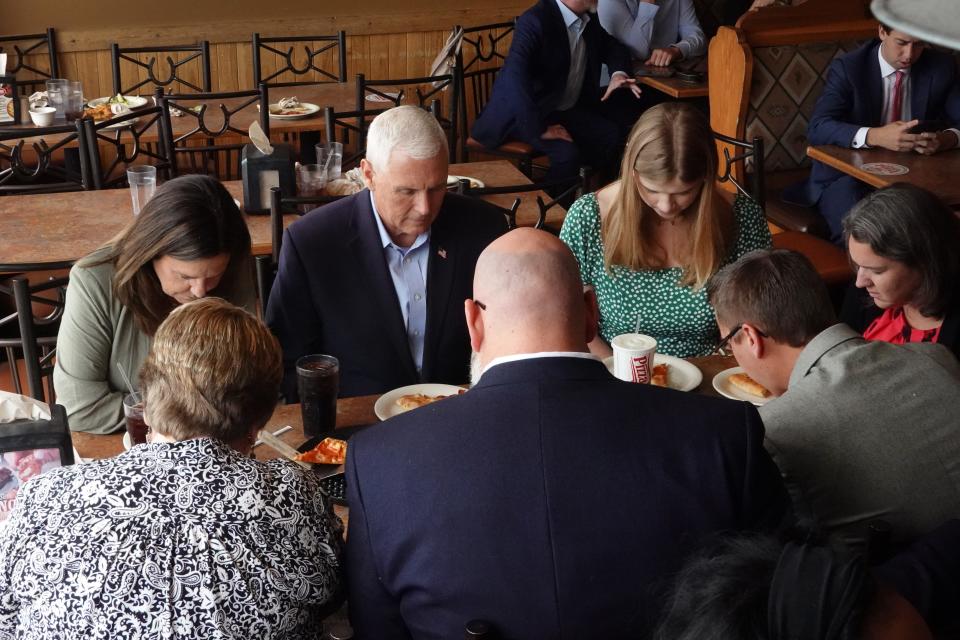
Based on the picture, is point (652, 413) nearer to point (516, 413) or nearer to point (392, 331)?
point (516, 413)

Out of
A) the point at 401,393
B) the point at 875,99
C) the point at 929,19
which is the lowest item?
the point at 401,393

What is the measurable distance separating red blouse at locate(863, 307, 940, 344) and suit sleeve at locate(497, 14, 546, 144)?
114 inches

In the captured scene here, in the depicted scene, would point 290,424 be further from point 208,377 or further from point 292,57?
point 292,57

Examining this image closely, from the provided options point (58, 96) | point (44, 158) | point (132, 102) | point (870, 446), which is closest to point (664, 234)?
point (870, 446)

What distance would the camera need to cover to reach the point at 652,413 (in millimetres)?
1587

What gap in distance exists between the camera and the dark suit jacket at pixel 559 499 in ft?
5.07

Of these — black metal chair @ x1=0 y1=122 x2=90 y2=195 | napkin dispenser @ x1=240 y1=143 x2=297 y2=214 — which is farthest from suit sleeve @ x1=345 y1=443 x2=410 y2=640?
black metal chair @ x1=0 y1=122 x2=90 y2=195

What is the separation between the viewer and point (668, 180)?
2953 mm

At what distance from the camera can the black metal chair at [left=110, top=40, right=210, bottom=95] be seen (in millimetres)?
6230

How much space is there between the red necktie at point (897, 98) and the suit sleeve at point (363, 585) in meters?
3.83

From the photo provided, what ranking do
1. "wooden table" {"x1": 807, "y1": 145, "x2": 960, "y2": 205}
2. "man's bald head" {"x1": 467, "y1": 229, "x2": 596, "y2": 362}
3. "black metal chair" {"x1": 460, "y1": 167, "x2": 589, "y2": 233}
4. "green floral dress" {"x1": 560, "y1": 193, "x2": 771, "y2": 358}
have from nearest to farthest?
"man's bald head" {"x1": 467, "y1": 229, "x2": 596, "y2": 362}, "green floral dress" {"x1": 560, "y1": 193, "x2": 771, "y2": 358}, "black metal chair" {"x1": 460, "y1": 167, "x2": 589, "y2": 233}, "wooden table" {"x1": 807, "y1": 145, "x2": 960, "y2": 205}

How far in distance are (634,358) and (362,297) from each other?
853 millimetres

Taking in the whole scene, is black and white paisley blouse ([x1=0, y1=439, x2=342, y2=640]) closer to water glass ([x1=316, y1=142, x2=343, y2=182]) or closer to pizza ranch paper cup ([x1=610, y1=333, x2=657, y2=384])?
pizza ranch paper cup ([x1=610, y1=333, x2=657, y2=384])

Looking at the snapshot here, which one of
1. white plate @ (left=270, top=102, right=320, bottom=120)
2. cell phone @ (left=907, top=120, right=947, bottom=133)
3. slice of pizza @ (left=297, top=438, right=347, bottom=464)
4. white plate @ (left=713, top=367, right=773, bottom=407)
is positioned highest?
cell phone @ (left=907, top=120, right=947, bottom=133)
